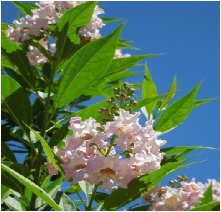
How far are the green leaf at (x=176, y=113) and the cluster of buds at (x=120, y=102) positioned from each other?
44cm

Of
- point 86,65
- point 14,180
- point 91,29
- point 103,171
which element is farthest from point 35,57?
Answer: point 103,171

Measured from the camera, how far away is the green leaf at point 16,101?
2805 millimetres

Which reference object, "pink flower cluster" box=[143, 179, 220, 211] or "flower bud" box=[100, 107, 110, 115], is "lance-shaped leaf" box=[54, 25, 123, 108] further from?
"pink flower cluster" box=[143, 179, 220, 211]

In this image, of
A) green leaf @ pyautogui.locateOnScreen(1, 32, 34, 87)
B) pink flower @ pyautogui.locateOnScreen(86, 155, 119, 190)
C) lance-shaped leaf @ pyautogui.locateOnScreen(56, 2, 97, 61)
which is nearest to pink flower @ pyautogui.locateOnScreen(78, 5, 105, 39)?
lance-shaped leaf @ pyautogui.locateOnScreen(56, 2, 97, 61)

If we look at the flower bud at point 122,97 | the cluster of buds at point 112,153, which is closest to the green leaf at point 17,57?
the flower bud at point 122,97

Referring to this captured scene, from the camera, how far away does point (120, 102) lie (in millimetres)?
2309

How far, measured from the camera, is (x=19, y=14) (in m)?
4.38

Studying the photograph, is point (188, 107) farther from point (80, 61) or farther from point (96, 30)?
point (96, 30)

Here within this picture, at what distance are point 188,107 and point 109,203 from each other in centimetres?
86

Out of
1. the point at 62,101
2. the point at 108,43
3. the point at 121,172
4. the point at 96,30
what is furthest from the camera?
the point at 96,30

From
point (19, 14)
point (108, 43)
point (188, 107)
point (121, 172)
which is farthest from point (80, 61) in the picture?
point (19, 14)

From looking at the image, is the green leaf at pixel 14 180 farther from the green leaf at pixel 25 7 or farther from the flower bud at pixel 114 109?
the green leaf at pixel 25 7

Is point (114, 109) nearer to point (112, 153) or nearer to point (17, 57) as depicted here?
point (112, 153)

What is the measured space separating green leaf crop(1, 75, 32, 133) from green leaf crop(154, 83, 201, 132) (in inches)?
29.5
